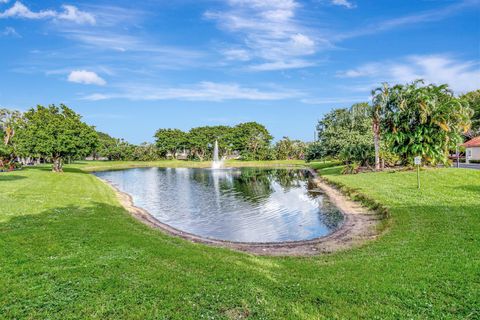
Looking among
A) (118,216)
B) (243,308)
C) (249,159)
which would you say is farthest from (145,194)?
(249,159)

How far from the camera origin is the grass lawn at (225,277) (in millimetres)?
7328

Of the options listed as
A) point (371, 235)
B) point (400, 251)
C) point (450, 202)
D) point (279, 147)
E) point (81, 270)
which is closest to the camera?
point (81, 270)

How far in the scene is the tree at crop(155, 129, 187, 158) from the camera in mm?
121812

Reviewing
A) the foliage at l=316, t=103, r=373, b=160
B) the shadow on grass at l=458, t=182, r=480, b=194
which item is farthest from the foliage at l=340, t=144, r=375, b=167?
the shadow on grass at l=458, t=182, r=480, b=194

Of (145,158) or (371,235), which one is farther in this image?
(145,158)

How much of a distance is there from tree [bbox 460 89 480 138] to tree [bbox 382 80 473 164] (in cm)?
3827

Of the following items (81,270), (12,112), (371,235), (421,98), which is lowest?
(371,235)

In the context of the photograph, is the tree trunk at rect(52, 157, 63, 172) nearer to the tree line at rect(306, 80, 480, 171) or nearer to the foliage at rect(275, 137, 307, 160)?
the tree line at rect(306, 80, 480, 171)

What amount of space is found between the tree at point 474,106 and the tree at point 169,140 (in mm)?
85753

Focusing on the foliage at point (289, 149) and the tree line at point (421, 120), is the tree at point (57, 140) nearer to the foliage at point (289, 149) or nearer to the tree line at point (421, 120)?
the tree line at point (421, 120)

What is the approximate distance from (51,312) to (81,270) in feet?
7.96

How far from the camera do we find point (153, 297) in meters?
7.97

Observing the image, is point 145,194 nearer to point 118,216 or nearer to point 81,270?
point 118,216

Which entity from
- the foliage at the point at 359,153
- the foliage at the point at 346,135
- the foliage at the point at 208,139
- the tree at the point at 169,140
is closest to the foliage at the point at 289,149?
the foliage at the point at 208,139
